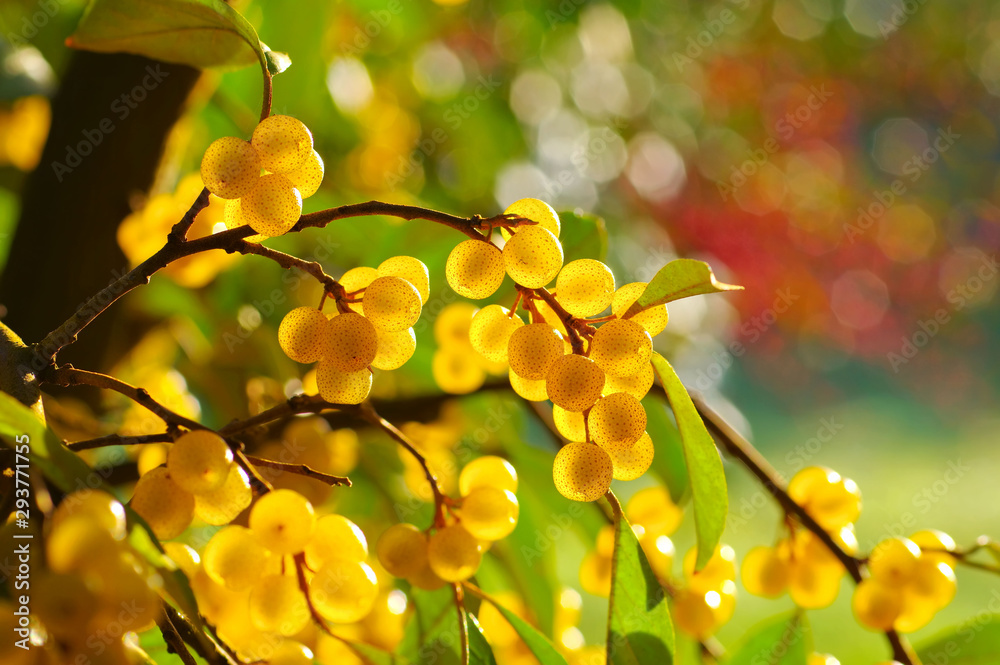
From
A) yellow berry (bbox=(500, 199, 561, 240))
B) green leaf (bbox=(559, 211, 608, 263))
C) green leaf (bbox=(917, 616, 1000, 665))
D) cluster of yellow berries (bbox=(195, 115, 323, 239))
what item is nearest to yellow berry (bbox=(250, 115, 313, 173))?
cluster of yellow berries (bbox=(195, 115, 323, 239))

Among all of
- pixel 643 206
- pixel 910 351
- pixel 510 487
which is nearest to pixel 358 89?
pixel 510 487

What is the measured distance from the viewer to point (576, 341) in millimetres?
343

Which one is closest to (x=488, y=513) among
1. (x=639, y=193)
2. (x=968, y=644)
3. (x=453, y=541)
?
(x=453, y=541)

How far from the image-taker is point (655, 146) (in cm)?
205

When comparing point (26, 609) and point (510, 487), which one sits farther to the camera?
point (510, 487)

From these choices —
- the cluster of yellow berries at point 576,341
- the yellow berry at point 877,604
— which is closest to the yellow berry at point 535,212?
the cluster of yellow berries at point 576,341

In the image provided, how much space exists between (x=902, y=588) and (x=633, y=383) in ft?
0.83

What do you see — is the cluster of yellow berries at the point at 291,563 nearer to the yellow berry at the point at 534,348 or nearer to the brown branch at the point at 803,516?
the yellow berry at the point at 534,348

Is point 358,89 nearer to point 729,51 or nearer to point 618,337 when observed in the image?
point 618,337

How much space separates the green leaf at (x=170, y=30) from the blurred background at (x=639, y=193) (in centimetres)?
18

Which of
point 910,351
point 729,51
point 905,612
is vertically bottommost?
point 910,351

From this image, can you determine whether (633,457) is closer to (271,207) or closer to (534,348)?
(534,348)

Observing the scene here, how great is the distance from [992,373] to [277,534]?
536 centimetres

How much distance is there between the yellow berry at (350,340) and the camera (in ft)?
1.11
